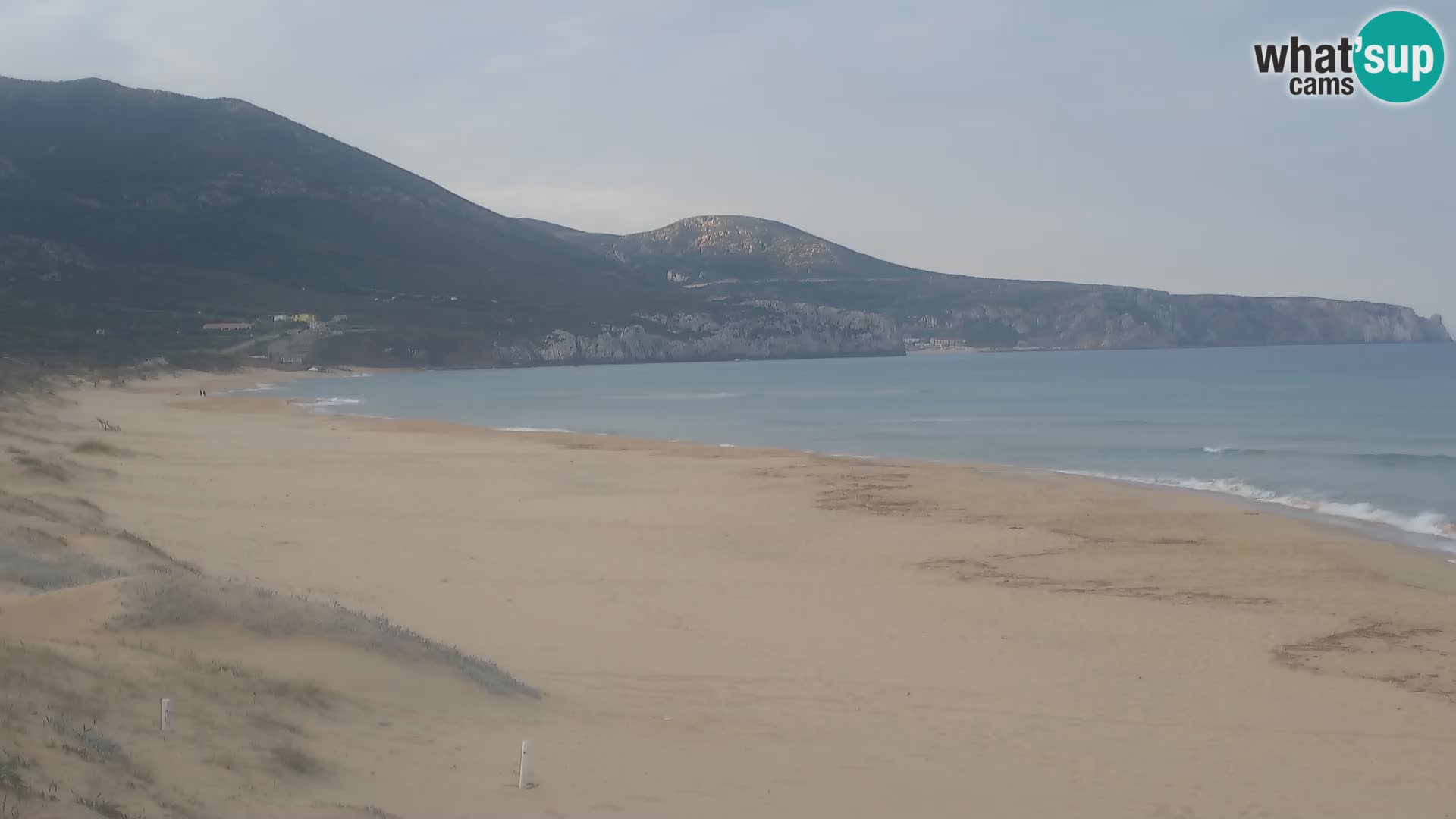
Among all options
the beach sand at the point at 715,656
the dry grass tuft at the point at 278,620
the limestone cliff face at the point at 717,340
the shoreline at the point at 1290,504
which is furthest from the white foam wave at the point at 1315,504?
the limestone cliff face at the point at 717,340

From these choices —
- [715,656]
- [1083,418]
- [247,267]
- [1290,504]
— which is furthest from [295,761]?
[247,267]

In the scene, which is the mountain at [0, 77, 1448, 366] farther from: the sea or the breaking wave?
the breaking wave

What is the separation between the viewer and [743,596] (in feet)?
49.0

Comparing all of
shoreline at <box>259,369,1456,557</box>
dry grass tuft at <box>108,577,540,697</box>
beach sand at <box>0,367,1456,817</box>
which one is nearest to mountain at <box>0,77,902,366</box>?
shoreline at <box>259,369,1456,557</box>

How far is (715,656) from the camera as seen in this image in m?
11.8

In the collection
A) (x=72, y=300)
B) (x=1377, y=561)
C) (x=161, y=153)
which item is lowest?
(x=1377, y=561)

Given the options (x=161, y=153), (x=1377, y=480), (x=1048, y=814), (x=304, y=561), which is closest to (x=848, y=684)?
(x=1048, y=814)

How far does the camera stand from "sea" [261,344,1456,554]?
97.6 feet

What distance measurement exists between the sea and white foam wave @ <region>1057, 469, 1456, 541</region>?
8 cm

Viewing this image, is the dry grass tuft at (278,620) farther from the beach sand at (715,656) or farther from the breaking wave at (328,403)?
the breaking wave at (328,403)

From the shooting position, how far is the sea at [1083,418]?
29.7m

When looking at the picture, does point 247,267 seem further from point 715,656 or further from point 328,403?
point 715,656

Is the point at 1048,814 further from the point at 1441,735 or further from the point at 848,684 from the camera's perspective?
the point at 1441,735

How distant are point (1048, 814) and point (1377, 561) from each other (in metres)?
13.2
